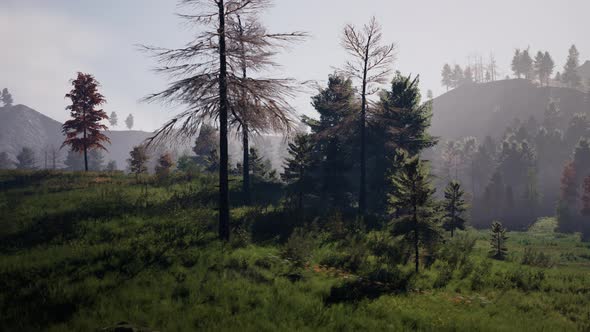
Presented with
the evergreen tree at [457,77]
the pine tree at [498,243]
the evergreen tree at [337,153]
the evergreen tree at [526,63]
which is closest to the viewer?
the pine tree at [498,243]

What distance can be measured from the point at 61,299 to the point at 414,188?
11.0 m

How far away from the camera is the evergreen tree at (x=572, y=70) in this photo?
131 m

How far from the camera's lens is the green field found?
720cm

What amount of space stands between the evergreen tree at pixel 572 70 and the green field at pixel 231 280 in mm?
153243

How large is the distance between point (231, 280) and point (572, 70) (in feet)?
573

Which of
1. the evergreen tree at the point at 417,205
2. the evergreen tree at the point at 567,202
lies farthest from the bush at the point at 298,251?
the evergreen tree at the point at 567,202

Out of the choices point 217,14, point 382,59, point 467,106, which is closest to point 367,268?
point 217,14

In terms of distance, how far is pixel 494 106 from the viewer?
5792 inches

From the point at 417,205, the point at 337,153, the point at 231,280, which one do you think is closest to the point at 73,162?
the point at 337,153

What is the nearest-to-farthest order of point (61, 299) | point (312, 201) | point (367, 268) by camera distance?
point (61, 299)
point (367, 268)
point (312, 201)

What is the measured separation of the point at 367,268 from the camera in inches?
473

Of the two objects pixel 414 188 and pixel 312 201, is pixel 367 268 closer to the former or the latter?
pixel 414 188

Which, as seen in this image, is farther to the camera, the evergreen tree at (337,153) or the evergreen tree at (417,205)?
the evergreen tree at (337,153)

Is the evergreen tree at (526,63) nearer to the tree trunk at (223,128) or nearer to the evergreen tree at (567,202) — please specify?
the evergreen tree at (567,202)
